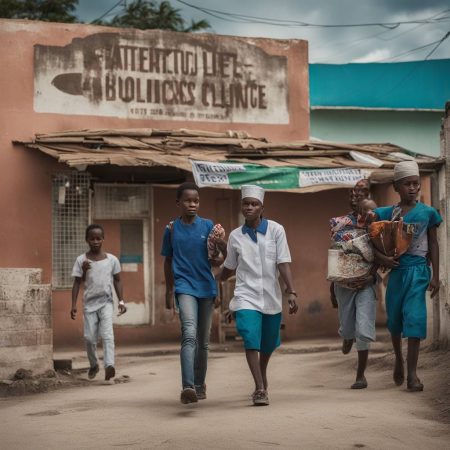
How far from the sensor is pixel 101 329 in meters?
11.0

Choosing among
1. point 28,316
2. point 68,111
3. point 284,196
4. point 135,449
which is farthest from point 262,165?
point 135,449

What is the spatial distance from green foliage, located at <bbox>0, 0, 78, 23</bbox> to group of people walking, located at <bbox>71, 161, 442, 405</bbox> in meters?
22.2

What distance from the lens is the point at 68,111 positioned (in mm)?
16531

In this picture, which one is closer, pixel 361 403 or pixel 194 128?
pixel 361 403

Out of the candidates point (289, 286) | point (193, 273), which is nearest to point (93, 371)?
point (193, 273)

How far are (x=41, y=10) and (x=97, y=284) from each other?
20.5 m

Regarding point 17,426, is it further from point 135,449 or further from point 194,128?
point 194,128

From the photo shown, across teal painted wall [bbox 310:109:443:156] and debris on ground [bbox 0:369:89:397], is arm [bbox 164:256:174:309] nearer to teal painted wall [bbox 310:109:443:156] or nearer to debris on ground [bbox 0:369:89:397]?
debris on ground [bbox 0:369:89:397]

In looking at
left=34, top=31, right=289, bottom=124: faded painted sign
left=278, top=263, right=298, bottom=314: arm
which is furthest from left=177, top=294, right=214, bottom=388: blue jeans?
left=34, top=31, right=289, bottom=124: faded painted sign

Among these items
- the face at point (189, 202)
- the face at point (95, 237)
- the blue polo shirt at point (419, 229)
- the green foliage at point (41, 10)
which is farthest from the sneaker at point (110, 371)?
the green foliage at point (41, 10)

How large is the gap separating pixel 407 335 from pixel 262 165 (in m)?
7.41

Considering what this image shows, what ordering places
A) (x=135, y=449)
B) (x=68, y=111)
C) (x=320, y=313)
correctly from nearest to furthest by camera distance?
1. (x=135, y=449)
2. (x=68, y=111)
3. (x=320, y=313)

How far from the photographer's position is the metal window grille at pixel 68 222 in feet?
53.5

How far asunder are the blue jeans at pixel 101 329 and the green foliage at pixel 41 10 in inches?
780
